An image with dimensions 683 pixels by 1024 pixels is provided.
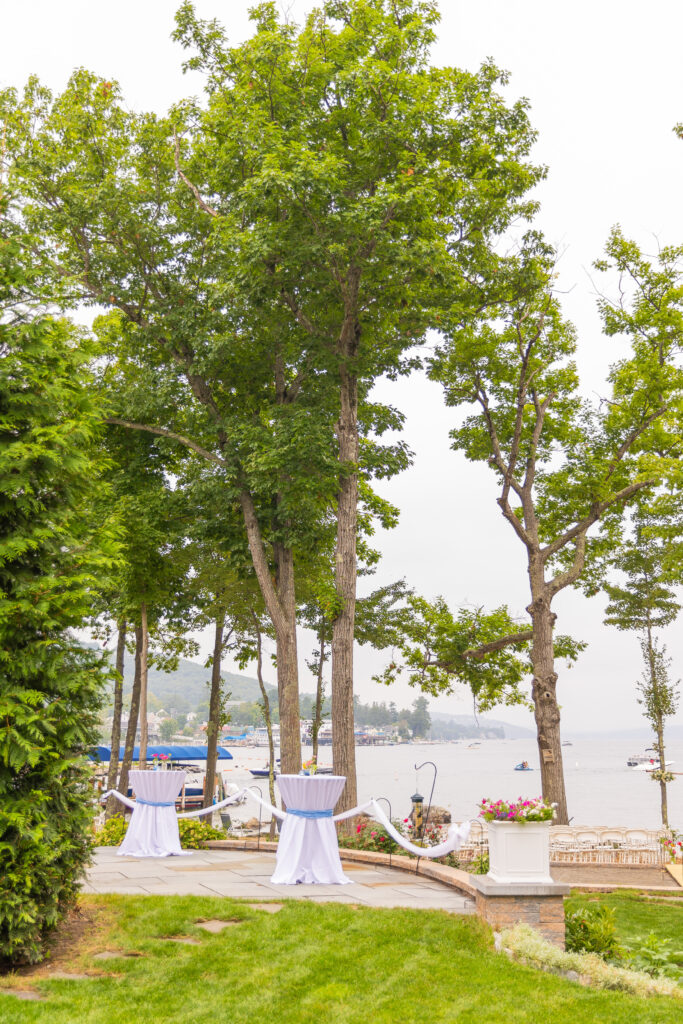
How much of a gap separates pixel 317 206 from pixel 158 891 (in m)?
12.8

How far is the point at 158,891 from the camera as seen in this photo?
30.0 feet

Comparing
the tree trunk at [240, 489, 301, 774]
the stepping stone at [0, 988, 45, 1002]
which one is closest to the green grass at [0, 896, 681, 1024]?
the stepping stone at [0, 988, 45, 1002]

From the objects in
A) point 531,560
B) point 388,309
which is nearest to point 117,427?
point 388,309

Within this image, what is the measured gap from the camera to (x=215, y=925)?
770 centimetres

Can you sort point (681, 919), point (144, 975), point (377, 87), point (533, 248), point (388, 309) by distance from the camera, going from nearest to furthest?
point (144, 975), point (681, 919), point (377, 87), point (388, 309), point (533, 248)

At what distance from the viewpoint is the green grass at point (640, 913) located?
1057 cm

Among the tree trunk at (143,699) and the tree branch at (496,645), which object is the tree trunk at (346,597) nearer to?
the tree trunk at (143,699)

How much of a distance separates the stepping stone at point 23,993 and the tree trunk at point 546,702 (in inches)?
606

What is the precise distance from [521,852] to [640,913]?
6.27 metres

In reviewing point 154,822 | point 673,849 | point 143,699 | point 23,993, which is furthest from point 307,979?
point 143,699

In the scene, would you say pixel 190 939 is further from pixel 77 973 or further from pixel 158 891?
pixel 158 891

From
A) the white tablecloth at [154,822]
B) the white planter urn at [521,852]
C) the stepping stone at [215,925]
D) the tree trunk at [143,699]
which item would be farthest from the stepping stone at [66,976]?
the tree trunk at [143,699]

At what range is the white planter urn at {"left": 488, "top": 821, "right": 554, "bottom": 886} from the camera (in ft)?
24.2

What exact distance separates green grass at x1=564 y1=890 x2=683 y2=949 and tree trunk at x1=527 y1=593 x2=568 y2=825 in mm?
5749
